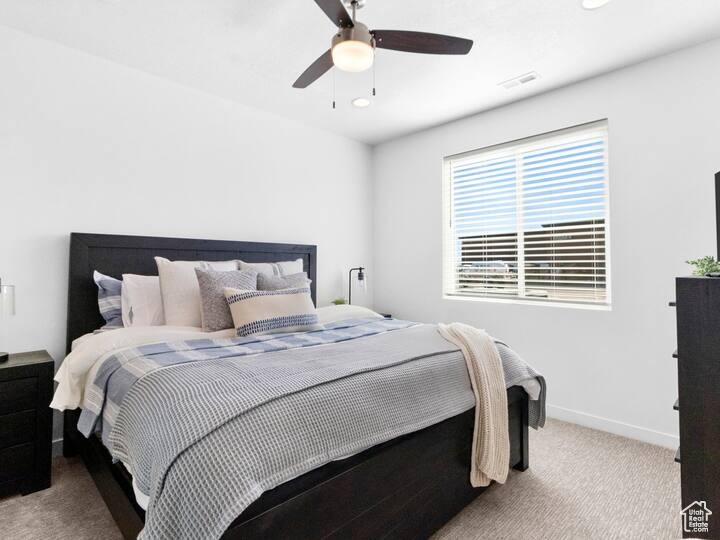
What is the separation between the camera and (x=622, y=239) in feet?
9.20

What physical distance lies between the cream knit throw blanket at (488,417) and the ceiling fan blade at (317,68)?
1652mm

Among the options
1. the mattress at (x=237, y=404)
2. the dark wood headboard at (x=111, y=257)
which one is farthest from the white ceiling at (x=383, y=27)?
the mattress at (x=237, y=404)

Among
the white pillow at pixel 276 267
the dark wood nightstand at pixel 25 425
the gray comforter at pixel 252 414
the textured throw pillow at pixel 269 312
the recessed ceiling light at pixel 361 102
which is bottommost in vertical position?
the dark wood nightstand at pixel 25 425

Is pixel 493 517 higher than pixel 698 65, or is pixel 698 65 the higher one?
pixel 698 65

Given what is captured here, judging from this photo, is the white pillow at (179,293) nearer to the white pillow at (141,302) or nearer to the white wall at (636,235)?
the white pillow at (141,302)

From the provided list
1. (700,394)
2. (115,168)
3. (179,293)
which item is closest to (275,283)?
(179,293)

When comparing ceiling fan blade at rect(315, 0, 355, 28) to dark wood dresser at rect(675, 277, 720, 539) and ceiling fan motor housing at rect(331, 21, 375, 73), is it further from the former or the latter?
dark wood dresser at rect(675, 277, 720, 539)

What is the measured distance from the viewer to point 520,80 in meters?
2.95

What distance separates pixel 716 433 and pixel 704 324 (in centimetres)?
41

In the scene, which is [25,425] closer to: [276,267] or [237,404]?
[237,404]

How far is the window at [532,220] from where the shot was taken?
3.00 m

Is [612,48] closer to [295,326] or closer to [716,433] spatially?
[716,433]

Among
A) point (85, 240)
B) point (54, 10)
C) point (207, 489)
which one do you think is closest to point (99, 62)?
point (54, 10)

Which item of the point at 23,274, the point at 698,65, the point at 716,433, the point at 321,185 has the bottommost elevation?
the point at 716,433
